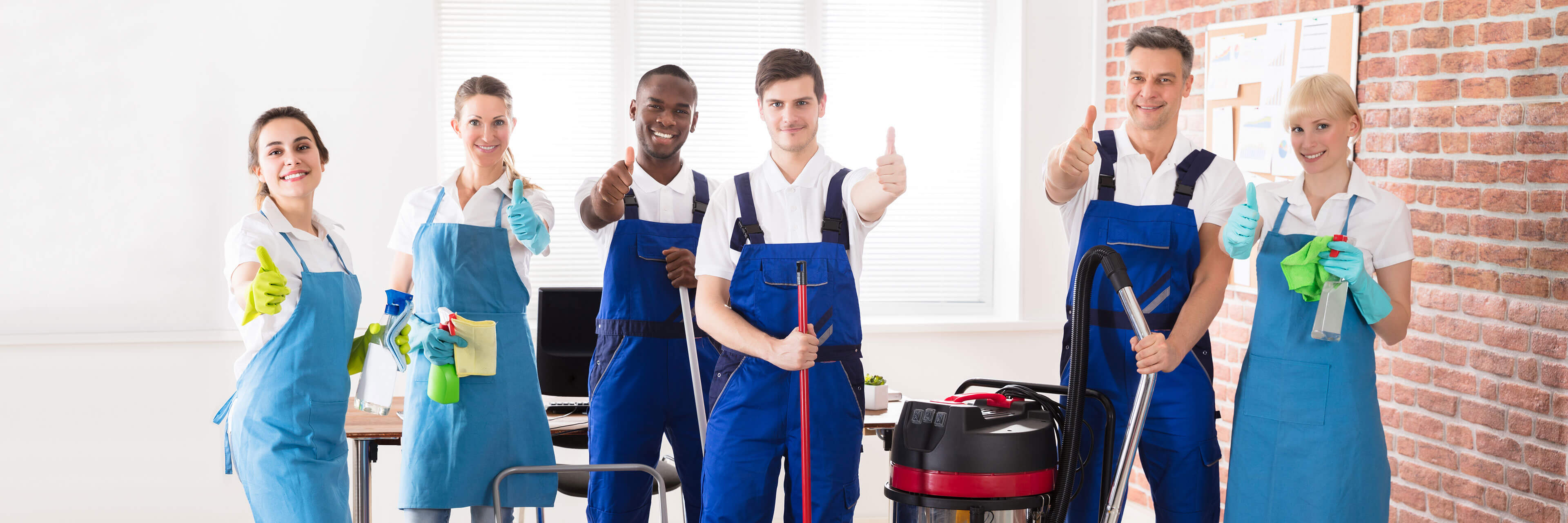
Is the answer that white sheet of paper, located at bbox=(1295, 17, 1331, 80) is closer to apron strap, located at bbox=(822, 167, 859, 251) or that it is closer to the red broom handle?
apron strap, located at bbox=(822, 167, 859, 251)

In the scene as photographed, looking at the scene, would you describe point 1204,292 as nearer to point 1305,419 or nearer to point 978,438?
point 1305,419

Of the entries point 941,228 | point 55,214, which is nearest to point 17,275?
point 55,214

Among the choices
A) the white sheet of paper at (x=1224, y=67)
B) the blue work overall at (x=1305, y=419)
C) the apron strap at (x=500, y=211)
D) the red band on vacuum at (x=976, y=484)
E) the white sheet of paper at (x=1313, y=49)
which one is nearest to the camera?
the red band on vacuum at (x=976, y=484)

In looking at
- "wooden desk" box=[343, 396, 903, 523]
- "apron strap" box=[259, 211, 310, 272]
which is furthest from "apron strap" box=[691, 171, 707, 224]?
"apron strap" box=[259, 211, 310, 272]

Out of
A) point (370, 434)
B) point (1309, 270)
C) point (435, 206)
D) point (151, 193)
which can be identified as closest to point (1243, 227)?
point (1309, 270)

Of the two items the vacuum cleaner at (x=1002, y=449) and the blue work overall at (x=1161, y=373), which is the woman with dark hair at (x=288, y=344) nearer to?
the vacuum cleaner at (x=1002, y=449)

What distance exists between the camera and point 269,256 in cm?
213

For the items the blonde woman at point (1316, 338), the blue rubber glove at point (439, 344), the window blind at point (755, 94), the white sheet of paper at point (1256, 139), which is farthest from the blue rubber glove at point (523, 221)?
the white sheet of paper at point (1256, 139)

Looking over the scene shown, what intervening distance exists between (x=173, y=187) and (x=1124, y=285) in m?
3.49

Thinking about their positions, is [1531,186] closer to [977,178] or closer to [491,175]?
[977,178]

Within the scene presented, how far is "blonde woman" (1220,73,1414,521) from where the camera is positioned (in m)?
2.28

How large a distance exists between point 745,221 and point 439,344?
0.72 m

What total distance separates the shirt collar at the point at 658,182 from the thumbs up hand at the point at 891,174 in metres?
0.82

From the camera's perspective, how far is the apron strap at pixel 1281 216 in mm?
2408
